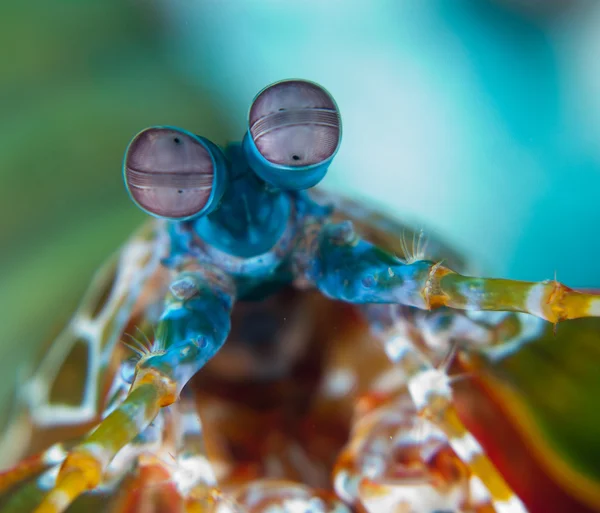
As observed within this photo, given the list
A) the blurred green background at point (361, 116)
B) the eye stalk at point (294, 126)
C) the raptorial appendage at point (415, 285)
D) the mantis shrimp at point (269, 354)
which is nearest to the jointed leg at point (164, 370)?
the mantis shrimp at point (269, 354)

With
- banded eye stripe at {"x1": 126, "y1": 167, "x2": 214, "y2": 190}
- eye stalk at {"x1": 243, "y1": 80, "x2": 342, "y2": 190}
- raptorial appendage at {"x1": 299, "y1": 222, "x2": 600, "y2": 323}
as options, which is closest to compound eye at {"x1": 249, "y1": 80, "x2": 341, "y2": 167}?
eye stalk at {"x1": 243, "y1": 80, "x2": 342, "y2": 190}

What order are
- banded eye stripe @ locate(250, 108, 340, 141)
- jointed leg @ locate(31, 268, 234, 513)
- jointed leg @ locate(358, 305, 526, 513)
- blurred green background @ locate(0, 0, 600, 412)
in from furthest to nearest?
blurred green background @ locate(0, 0, 600, 412) → jointed leg @ locate(358, 305, 526, 513) → banded eye stripe @ locate(250, 108, 340, 141) → jointed leg @ locate(31, 268, 234, 513)

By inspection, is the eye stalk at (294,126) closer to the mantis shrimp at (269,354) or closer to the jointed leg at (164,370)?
the mantis shrimp at (269,354)

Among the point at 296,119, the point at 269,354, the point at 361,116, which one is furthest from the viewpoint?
the point at 361,116

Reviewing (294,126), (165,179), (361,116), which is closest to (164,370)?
(165,179)

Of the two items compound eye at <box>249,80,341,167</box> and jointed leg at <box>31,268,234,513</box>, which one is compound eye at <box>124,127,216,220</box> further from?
jointed leg at <box>31,268,234,513</box>

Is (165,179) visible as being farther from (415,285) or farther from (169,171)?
(415,285)
